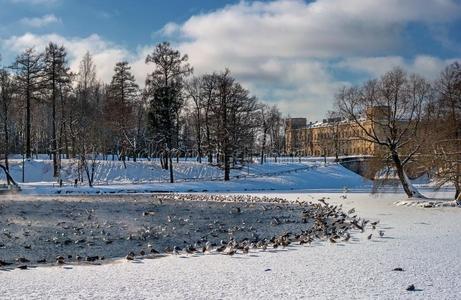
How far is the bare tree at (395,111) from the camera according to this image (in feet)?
125

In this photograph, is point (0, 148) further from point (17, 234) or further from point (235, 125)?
point (17, 234)

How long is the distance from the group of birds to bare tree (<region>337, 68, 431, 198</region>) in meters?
7.28

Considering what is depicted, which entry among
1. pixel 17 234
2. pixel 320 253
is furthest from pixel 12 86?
pixel 320 253

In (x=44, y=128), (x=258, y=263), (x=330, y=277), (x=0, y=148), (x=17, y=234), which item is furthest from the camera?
(x=44, y=128)

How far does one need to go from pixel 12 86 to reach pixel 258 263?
54.1m

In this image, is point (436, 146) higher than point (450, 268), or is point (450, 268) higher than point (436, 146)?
point (436, 146)

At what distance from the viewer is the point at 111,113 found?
225ft

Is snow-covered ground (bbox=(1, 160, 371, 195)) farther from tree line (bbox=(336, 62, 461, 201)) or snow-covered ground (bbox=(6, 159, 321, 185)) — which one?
tree line (bbox=(336, 62, 461, 201))

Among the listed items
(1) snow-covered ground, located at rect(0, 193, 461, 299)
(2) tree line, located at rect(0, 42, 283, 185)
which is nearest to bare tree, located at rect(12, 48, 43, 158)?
(2) tree line, located at rect(0, 42, 283, 185)

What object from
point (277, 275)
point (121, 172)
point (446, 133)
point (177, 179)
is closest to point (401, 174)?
point (446, 133)

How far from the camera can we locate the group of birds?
18500 millimetres

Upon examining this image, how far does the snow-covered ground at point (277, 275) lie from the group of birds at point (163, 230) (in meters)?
1.39

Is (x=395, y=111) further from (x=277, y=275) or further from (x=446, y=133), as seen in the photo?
(x=277, y=275)

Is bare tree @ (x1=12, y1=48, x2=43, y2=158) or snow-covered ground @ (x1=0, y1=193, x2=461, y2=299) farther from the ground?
bare tree @ (x1=12, y1=48, x2=43, y2=158)
